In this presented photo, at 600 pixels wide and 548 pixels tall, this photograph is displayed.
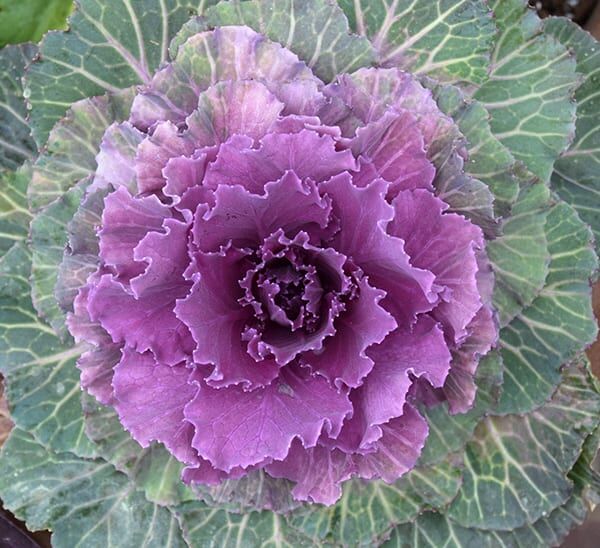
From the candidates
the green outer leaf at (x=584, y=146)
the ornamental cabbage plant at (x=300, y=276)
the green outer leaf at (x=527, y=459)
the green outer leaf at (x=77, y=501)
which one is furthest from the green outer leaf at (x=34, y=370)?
the green outer leaf at (x=584, y=146)

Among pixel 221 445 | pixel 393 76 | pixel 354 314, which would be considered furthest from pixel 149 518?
pixel 393 76

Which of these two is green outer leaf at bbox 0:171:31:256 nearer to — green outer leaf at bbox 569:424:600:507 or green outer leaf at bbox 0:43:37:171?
green outer leaf at bbox 0:43:37:171

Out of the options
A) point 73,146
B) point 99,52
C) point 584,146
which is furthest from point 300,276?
point 584,146

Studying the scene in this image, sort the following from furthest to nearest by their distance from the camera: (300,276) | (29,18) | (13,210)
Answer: (29,18) < (13,210) < (300,276)

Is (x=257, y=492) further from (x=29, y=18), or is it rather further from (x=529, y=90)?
(x=29, y=18)

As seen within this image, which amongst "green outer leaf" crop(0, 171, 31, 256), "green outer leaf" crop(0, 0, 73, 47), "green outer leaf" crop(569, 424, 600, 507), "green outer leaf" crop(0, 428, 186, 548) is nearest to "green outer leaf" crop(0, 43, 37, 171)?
"green outer leaf" crop(0, 171, 31, 256)
